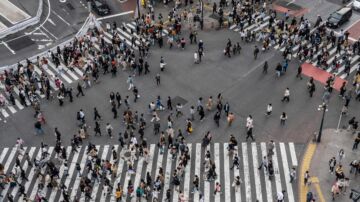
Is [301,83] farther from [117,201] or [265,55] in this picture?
[117,201]

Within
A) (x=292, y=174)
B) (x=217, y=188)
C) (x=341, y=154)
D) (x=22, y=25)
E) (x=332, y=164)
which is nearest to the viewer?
(x=217, y=188)

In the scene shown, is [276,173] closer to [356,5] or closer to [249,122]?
[249,122]

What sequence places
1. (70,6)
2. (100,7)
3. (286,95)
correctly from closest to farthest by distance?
(286,95)
(100,7)
(70,6)

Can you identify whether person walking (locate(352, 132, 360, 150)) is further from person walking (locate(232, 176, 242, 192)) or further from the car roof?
the car roof

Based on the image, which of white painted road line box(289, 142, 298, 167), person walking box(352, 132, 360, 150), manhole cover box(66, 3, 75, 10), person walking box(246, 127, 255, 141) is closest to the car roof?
person walking box(352, 132, 360, 150)

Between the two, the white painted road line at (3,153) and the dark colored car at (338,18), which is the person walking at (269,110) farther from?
the white painted road line at (3,153)

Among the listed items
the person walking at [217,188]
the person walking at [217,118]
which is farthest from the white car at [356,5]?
the person walking at [217,188]

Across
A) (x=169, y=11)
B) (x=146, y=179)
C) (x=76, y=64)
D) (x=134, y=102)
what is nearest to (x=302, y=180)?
(x=146, y=179)

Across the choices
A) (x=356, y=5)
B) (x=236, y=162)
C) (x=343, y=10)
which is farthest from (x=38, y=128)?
(x=356, y=5)
